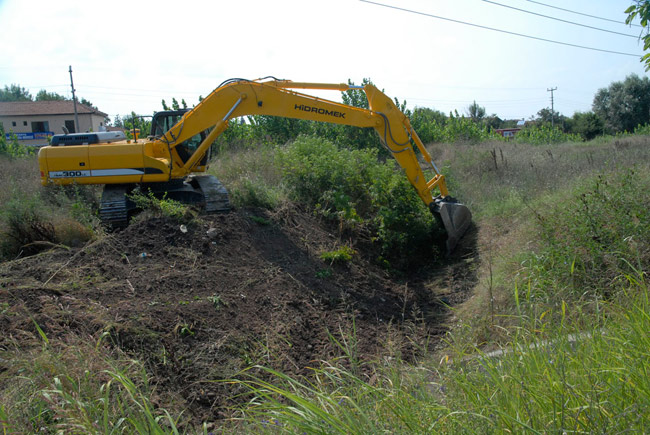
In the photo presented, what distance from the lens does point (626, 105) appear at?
44.6 m

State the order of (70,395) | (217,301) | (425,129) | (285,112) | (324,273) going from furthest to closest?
(425,129) → (285,112) → (324,273) → (217,301) → (70,395)

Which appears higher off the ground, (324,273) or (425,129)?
(425,129)

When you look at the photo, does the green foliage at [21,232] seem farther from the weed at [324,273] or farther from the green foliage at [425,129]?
the green foliage at [425,129]

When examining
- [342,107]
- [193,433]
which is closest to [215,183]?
[342,107]

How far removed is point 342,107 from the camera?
29.1 feet

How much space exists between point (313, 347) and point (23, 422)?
333 centimetres

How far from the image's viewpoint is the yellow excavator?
28.9ft

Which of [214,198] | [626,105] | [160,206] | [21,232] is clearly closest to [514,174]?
[214,198]

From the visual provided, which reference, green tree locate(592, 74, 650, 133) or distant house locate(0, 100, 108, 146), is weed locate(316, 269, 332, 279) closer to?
green tree locate(592, 74, 650, 133)

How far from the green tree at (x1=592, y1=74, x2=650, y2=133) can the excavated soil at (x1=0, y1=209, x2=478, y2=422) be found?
43.7 m

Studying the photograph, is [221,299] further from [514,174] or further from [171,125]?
[514,174]

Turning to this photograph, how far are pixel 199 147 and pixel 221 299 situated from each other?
393 cm

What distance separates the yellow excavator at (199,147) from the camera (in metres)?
8.80

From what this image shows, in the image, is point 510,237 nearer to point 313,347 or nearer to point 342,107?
point 342,107
